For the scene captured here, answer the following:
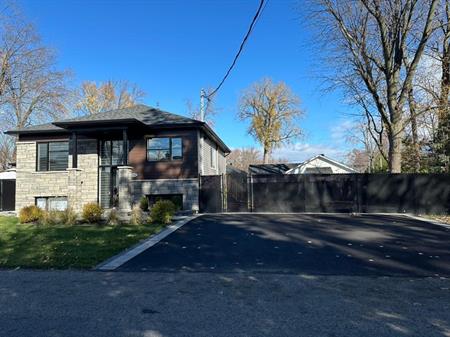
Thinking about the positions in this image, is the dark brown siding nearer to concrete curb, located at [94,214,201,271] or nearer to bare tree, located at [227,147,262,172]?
concrete curb, located at [94,214,201,271]

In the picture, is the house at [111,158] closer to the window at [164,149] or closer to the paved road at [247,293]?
the window at [164,149]

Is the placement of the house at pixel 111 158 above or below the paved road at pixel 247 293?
above

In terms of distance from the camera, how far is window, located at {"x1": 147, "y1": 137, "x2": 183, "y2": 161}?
739 inches

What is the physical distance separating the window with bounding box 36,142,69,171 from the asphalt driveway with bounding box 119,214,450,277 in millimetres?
10740

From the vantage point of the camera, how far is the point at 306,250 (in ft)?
28.5

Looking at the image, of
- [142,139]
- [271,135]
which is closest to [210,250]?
[142,139]

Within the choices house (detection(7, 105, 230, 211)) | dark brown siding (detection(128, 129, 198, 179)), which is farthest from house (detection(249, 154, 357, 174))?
dark brown siding (detection(128, 129, 198, 179))

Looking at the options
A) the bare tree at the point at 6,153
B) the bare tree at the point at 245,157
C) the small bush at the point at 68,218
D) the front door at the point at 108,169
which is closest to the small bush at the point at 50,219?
the small bush at the point at 68,218

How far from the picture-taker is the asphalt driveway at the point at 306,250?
279 inches

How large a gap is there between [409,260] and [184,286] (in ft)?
15.6

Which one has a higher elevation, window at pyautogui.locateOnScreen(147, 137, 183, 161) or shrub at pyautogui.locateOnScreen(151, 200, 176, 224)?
window at pyautogui.locateOnScreen(147, 137, 183, 161)

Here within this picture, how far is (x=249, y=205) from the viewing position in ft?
60.1

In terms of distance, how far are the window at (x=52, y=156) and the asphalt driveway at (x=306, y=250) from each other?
35.2ft

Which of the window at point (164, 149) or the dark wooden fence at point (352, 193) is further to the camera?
the window at point (164, 149)
